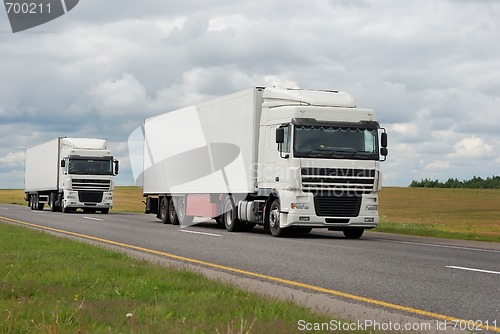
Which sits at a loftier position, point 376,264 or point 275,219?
point 275,219

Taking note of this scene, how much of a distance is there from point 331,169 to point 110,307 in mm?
12716

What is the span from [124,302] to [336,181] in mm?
12482

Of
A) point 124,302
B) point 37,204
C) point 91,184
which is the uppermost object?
point 91,184

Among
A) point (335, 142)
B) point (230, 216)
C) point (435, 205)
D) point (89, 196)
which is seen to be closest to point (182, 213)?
point (230, 216)

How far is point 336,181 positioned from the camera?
19.8m

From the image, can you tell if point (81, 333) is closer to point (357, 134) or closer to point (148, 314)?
point (148, 314)

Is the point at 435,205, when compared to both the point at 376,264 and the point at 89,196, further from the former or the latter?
the point at 376,264

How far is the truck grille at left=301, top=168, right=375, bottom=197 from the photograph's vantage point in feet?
64.5

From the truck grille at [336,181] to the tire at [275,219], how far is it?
1186mm

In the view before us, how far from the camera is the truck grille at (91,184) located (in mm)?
40438

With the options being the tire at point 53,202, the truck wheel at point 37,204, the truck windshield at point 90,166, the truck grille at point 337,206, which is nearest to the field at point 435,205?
the truck wheel at point 37,204

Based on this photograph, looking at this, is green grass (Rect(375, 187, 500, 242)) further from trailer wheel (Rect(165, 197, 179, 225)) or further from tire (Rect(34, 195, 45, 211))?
tire (Rect(34, 195, 45, 211))

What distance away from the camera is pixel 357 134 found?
20.0 m

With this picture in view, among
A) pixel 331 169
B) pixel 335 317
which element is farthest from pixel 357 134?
pixel 335 317
